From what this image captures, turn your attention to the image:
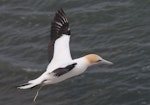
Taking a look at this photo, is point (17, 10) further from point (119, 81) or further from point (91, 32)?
point (119, 81)

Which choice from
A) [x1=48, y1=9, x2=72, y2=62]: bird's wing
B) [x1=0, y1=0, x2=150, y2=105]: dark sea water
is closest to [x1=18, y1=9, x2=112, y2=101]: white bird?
[x1=48, y1=9, x2=72, y2=62]: bird's wing

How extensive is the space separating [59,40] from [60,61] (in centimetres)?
105

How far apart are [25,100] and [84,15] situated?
17.1 feet

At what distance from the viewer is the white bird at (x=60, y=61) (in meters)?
12.9

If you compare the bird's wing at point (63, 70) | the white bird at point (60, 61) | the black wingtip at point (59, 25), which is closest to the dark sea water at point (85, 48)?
the white bird at point (60, 61)

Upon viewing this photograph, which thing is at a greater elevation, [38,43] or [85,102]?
[38,43]

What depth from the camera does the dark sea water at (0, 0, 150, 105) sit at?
1565 cm

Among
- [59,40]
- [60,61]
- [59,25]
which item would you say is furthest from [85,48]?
[60,61]

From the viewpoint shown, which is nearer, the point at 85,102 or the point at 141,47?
the point at 85,102

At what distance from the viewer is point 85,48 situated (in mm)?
18062

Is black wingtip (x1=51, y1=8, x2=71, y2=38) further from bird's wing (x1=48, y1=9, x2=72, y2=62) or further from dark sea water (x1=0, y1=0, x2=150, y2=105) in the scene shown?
dark sea water (x1=0, y1=0, x2=150, y2=105)

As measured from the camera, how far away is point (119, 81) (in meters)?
15.9

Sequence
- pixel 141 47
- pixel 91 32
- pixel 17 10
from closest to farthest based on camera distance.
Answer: pixel 141 47 → pixel 91 32 → pixel 17 10

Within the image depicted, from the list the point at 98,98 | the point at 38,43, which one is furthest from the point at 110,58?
the point at 38,43
